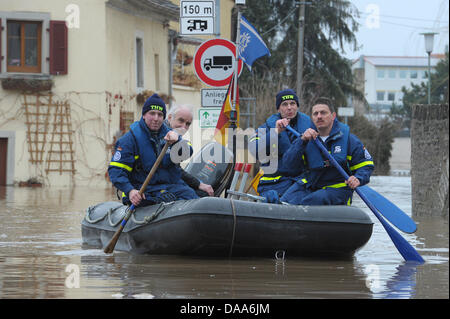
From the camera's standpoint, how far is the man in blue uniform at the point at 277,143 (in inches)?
403

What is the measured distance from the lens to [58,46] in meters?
25.6

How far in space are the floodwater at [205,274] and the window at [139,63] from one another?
1719 cm

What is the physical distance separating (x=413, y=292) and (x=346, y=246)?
207 centimetres

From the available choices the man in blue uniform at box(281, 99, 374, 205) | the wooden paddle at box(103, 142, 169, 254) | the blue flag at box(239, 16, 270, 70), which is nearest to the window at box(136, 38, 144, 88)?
the blue flag at box(239, 16, 270, 70)

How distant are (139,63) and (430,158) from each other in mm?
15766

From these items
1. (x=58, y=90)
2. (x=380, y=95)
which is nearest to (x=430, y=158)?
(x=58, y=90)

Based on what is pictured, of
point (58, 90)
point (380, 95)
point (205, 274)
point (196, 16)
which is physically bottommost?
point (205, 274)

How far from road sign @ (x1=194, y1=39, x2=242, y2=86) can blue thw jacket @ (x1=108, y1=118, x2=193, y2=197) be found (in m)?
3.89

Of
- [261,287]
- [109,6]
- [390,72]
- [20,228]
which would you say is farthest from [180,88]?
[390,72]

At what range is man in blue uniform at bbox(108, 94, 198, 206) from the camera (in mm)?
9609

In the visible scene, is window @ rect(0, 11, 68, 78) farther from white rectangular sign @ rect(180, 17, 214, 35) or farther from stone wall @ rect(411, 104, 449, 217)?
stone wall @ rect(411, 104, 449, 217)

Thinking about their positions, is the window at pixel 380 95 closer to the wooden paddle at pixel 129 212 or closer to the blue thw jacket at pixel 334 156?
the blue thw jacket at pixel 334 156

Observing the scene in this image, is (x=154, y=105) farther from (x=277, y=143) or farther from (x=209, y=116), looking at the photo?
(x=209, y=116)

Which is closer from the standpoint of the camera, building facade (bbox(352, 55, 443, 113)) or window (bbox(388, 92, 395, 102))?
building facade (bbox(352, 55, 443, 113))
